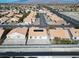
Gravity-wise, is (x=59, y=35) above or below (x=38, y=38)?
above

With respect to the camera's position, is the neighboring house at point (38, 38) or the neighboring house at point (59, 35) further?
the neighboring house at point (59, 35)

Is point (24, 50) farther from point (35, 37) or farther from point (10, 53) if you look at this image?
point (35, 37)

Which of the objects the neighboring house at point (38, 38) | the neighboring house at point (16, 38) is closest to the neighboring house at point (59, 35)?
the neighboring house at point (38, 38)

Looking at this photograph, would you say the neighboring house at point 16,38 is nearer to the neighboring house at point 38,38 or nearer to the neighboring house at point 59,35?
the neighboring house at point 38,38

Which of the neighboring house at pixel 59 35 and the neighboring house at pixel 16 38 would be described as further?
the neighboring house at pixel 59 35

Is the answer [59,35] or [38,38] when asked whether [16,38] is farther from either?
[59,35]

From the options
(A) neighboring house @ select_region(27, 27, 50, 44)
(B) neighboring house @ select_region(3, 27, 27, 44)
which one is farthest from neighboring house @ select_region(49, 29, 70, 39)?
(B) neighboring house @ select_region(3, 27, 27, 44)

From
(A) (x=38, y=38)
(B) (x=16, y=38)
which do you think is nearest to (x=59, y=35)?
(A) (x=38, y=38)

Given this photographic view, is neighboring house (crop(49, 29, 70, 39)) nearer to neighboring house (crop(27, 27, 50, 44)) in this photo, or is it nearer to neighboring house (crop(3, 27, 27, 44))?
neighboring house (crop(27, 27, 50, 44))

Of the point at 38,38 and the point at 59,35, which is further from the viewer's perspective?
the point at 59,35

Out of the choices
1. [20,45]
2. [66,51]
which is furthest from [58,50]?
[20,45]

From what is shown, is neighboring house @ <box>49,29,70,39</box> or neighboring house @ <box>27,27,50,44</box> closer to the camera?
neighboring house @ <box>27,27,50,44</box>
